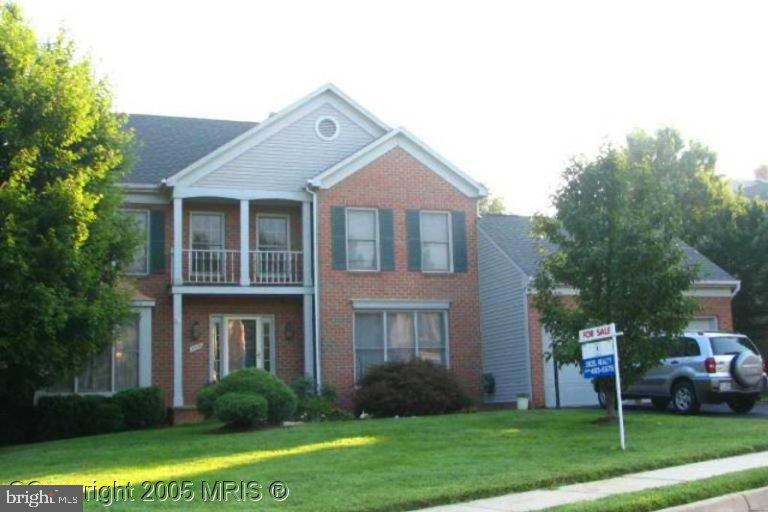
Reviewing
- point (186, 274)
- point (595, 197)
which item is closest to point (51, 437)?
point (186, 274)

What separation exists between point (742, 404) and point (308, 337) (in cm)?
1040

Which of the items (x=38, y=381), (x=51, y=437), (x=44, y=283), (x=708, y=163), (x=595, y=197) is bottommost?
(x=51, y=437)

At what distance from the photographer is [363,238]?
78.7 ft

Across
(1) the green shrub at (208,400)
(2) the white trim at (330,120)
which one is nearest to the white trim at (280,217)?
(2) the white trim at (330,120)

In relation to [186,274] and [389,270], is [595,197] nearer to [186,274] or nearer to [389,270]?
[389,270]

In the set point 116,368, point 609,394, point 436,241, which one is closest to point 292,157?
point 436,241

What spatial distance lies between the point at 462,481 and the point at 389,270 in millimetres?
14218

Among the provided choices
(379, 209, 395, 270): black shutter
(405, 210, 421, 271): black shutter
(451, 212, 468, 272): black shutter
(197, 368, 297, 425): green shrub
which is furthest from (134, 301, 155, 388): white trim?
(451, 212, 468, 272): black shutter

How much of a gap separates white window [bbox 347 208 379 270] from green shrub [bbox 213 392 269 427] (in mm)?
7457

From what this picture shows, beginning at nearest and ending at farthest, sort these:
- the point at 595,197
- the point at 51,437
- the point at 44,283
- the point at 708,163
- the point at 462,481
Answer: the point at 462,481, the point at 44,283, the point at 595,197, the point at 51,437, the point at 708,163

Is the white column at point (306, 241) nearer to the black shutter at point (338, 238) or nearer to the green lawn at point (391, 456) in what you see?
the black shutter at point (338, 238)

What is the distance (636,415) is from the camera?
18.8 m

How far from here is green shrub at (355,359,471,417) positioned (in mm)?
20828

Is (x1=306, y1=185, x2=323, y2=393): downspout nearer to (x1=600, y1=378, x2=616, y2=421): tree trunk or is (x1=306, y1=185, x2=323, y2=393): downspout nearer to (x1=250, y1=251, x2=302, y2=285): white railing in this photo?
(x1=250, y1=251, x2=302, y2=285): white railing
